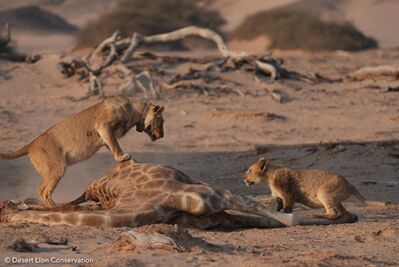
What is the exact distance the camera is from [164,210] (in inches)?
316

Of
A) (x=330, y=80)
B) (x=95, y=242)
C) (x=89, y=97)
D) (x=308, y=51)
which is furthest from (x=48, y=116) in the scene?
(x=308, y=51)

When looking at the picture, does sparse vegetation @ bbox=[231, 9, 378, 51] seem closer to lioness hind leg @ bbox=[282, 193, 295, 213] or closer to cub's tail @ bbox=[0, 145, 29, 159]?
lioness hind leg @ bbox=[282, 193, 295, 213]

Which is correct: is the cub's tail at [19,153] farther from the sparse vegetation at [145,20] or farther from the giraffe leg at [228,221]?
the sparse vegetation at [145,20]

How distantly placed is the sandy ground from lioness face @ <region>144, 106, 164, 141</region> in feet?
4.31

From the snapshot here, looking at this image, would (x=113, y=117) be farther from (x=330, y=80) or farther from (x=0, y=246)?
(x=330, y=80)

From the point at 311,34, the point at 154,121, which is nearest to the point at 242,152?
the point at 154,121

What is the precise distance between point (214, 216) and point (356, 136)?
7.37 m

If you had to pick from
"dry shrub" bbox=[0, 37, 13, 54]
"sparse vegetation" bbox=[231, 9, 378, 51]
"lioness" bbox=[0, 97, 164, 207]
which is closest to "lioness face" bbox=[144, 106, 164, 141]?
"lioness" bbox=[0, 97, 164, 207]

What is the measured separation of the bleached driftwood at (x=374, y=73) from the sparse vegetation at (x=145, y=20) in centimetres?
1222

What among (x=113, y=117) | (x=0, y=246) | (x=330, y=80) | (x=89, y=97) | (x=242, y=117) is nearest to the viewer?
(x=0, y=246)

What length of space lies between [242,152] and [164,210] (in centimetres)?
605

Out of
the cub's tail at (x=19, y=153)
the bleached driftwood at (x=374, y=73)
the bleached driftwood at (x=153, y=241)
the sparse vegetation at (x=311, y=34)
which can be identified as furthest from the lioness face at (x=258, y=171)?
the sparse vegetation at (x=311, y=34)

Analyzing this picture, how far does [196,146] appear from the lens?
14609mm

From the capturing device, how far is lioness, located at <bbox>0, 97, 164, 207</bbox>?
9.26m
